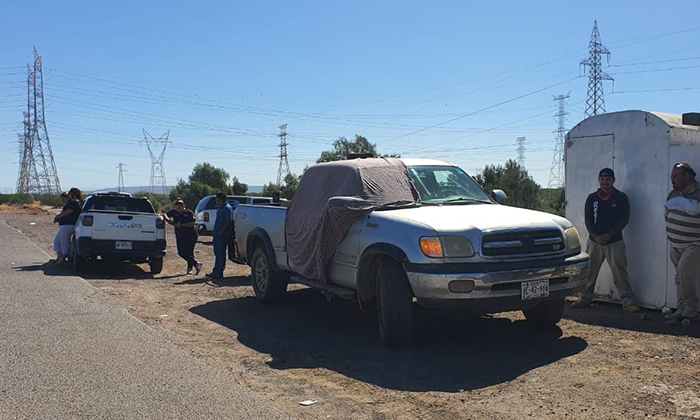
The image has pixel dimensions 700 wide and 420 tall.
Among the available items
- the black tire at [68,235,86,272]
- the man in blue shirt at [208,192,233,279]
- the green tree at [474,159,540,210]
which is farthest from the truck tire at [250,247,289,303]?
the green tree at [474,159,540,210]

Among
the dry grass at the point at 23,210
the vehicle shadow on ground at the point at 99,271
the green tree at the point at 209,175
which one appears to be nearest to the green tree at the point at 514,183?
the vehicle shadow on ground at the point at 99,271

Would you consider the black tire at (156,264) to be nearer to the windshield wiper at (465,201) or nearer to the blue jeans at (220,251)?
the blue jeans at (220,251)

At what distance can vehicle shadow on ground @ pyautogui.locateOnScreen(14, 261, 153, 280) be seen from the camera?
14.1 metres

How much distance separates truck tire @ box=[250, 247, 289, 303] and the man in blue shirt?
9.82ft

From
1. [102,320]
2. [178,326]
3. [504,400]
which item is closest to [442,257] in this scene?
[504,400]

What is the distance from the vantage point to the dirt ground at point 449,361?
5055mm

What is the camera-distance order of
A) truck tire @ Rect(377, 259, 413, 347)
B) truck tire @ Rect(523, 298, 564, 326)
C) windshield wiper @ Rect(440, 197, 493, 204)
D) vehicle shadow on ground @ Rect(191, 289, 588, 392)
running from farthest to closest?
windshield wiper @ Rect(440, 197, 493, 204)
truck tire @ Rect(523, 298, 564, 326)
truck tire @ Rect(377, 259, 413, 347)
vehicle shadow on ground @ Rect(191, 289, 588, 392)

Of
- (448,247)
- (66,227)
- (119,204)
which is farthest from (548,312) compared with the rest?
(66,227)

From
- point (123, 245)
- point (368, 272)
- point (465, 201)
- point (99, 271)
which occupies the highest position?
point (465, 201)

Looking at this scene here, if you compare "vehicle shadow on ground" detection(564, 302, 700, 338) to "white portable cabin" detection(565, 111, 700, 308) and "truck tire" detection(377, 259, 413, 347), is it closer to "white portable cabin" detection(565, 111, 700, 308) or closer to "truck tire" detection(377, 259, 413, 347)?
"white portable cabin" detection(565, 111, 700, 308)

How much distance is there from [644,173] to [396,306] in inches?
166

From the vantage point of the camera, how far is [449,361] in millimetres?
6387

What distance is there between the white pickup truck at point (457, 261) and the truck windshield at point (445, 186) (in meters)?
0.06

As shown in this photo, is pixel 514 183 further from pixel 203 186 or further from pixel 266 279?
pixel 203 186
